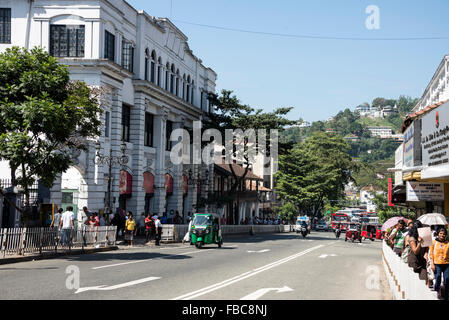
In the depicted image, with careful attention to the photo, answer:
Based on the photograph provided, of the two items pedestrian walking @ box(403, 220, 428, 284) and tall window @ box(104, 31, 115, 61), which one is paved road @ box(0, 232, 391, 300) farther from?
tall window @ box(104, 31, 115, 61)

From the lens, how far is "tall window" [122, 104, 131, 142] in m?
40.6

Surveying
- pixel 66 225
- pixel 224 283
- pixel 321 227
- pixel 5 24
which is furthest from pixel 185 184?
pixel 224 283

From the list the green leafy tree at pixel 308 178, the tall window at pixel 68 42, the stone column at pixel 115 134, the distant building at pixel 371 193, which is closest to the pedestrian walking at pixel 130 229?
the stone column at pixel 115 134

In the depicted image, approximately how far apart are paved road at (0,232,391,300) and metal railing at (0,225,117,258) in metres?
1.23

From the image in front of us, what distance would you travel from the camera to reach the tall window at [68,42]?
35469 millimetres

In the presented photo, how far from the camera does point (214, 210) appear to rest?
60125mm

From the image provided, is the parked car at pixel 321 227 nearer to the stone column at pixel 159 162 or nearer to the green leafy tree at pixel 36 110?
the stone column at pixel 159 162

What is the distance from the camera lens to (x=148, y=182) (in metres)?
44.2

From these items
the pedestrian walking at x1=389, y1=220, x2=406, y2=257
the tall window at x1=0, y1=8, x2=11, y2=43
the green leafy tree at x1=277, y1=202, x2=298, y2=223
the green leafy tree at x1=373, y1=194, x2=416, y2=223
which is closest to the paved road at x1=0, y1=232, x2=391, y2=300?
the pedestrian walking at x1=389, y1=220, x2=406, y2=257

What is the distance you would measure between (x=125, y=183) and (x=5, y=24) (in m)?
13.1

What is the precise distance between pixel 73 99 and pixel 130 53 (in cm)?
1913

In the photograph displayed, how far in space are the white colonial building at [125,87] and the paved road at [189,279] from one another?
1164 centimetres

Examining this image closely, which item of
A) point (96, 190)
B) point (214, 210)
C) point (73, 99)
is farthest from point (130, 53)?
point (214, 210)
